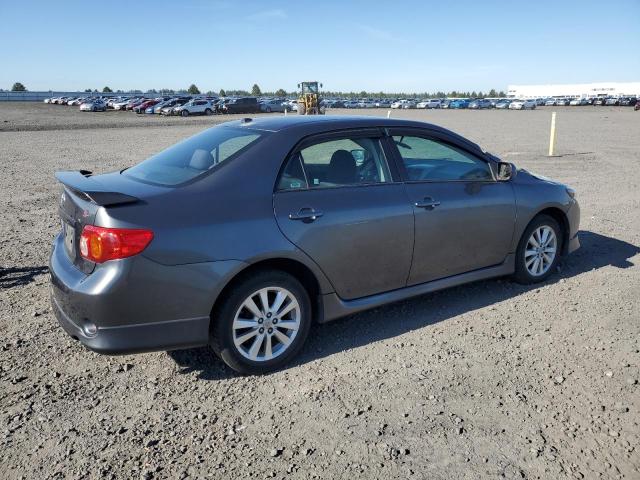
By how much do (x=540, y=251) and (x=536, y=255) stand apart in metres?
0.06

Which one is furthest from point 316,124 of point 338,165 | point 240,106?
point 240,106

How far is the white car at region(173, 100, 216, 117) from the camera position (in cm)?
5238

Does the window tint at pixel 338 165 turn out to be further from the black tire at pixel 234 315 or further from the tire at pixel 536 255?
the tire at pixel 536 255

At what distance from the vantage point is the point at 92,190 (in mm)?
3516

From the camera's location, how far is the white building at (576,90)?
126562mm

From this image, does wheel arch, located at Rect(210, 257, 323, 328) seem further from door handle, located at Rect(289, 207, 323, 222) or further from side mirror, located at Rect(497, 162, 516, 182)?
side mirror, located at Rect(497, 162, 516, 182)

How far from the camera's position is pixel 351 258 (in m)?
3.97

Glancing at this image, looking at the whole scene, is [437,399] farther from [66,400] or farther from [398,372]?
[66,400]

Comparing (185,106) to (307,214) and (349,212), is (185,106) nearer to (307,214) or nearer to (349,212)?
(349,212)

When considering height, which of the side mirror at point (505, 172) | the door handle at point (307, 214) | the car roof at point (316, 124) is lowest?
the door handle at point (307, 214)

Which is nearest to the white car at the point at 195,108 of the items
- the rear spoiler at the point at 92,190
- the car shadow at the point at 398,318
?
the car shadow at the point at 398,318

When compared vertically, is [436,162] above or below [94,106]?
above

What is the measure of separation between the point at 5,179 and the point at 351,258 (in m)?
10.8

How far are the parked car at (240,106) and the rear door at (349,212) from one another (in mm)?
54939
